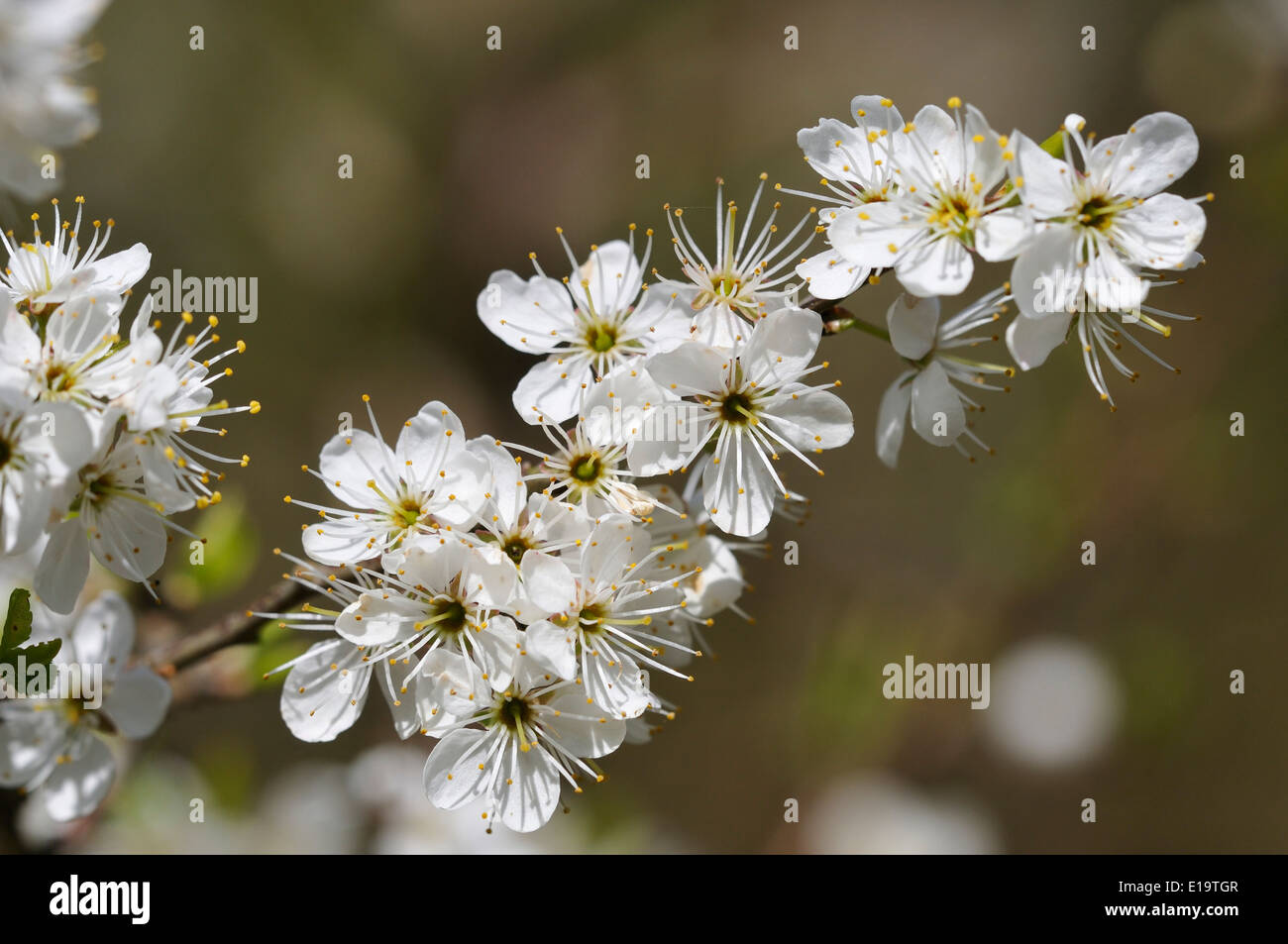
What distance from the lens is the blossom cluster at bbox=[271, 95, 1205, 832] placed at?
4.64 feet

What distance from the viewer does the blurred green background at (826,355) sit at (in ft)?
13.0

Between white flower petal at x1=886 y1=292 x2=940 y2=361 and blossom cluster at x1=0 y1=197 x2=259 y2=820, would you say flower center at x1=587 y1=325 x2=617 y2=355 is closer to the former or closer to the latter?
white flower petal at x1=886 y1=292 x2=940 y2=361

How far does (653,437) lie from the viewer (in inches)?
57.2

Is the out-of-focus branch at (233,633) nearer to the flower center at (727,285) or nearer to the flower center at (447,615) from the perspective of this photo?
the flower center at (447,615)

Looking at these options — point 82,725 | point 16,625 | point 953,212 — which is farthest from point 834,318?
point 82,725

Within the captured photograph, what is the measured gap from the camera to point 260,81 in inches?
166

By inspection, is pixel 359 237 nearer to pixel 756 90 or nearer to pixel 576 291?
pixel 756 90

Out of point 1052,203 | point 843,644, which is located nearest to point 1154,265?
point 1052,203

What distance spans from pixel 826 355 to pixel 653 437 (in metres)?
2.63

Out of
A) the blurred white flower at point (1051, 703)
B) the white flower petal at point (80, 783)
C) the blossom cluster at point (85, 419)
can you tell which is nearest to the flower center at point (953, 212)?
the blossom cluster at point (85, 419)

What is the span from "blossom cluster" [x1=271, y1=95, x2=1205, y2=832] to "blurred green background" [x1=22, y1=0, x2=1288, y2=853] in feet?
7.26

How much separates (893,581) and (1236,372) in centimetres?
168

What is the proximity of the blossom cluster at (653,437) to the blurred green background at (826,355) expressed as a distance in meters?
2.21

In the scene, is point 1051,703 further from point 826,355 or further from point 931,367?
point 931,367
